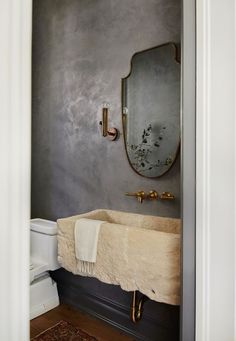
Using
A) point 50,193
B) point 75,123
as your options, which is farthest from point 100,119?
point 50,193

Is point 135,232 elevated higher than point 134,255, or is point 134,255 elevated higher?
point 135,232

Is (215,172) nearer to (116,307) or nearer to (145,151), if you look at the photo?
(145,151)

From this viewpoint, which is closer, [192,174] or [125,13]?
[192,174]

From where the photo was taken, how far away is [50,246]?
6.87ft

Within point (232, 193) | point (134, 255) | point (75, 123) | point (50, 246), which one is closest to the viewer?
point (232, 193)

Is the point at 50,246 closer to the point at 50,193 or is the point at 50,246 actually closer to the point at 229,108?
the point at 50,193

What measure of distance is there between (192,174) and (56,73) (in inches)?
73.2

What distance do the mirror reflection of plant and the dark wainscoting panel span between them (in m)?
0.92

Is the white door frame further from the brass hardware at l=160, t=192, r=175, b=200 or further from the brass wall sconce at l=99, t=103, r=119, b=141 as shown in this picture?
the brass wall sconce at l=99, t=103, r=119, b=141

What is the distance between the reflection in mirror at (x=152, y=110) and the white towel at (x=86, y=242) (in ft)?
A: 1.86

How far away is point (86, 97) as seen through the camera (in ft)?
7.22
